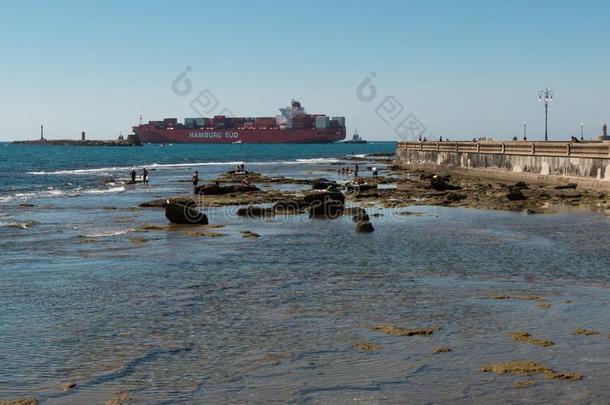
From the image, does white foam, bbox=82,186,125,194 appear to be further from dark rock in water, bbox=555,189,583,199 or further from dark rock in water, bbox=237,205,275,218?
dark rock in water, bbox=555,189,583,199

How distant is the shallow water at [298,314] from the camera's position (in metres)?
7.88

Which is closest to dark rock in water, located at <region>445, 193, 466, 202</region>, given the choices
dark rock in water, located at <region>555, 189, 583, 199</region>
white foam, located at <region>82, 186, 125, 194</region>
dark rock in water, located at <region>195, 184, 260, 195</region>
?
dark rock in water, located at <region>555, 189, 583, 199</region>

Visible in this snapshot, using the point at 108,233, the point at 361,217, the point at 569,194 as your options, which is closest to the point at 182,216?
the point at 108,233

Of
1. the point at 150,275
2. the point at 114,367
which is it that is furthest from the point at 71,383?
the point at 150,275

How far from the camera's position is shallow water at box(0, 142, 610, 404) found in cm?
788

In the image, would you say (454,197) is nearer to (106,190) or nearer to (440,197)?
(440,197)

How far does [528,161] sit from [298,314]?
33925mm

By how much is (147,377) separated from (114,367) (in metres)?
0.61

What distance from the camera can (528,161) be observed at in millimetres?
42219

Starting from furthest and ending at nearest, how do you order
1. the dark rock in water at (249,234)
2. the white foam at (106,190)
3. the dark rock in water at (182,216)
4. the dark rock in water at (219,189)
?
the white foam at (106,190) < the dark rock in water at (219,189) < the dark rock in water at (182,216) < the dark rock in water at (249,234)

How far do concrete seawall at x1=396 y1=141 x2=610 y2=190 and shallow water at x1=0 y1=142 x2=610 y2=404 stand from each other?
13447 millimetres

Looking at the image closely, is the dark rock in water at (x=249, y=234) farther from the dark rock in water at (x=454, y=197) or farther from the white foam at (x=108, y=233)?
the dark rock in water at (x=454, y=197)

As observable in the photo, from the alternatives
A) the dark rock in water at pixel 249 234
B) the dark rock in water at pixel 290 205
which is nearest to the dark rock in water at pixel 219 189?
the dark rock in water at pixel 290 205

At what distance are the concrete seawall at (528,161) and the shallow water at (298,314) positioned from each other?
13447 millimetres
